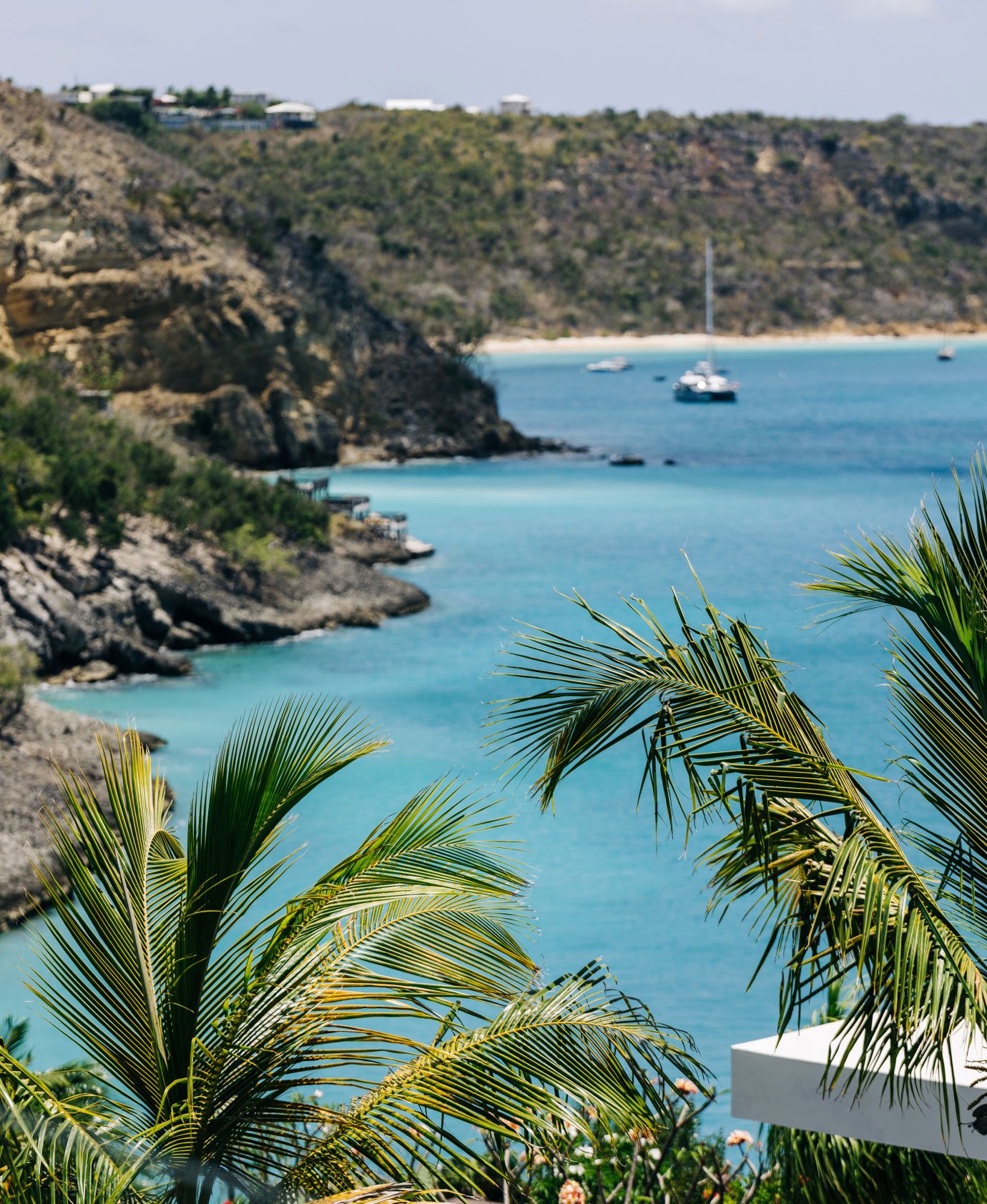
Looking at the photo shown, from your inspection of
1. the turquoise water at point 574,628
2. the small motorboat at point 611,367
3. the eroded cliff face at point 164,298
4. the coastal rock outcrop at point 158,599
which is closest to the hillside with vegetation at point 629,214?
the small motorboat at point 611,367

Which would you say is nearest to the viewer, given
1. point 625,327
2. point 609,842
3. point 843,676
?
point 609,842

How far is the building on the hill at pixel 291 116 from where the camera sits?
12519 cm

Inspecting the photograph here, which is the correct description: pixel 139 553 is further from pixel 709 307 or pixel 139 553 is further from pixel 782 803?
pixel 709 307

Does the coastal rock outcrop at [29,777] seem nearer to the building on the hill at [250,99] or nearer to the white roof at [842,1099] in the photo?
the white roof at [842,1099]

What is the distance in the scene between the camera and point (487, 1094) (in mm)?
4770

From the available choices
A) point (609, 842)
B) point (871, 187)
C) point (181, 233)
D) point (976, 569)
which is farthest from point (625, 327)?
point (976, 569)

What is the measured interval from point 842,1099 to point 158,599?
989 inches

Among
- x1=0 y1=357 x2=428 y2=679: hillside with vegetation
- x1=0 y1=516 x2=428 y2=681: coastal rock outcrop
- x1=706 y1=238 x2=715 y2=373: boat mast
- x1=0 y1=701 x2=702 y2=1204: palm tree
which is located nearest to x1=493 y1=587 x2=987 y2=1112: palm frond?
x1=0 y1=701 x2=702 y2=1204: palm tree

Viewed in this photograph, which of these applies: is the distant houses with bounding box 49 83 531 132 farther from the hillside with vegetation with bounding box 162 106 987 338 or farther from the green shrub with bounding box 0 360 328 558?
the green shrub with bounding box 0 360 328 558

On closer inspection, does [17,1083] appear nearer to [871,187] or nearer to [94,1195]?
[94,1195]

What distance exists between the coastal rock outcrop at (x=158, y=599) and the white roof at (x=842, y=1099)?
20.4 metres

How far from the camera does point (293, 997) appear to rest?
16.9 ft

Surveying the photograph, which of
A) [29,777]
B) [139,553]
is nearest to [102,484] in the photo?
[139,553]

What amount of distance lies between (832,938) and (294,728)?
195 centimetres
